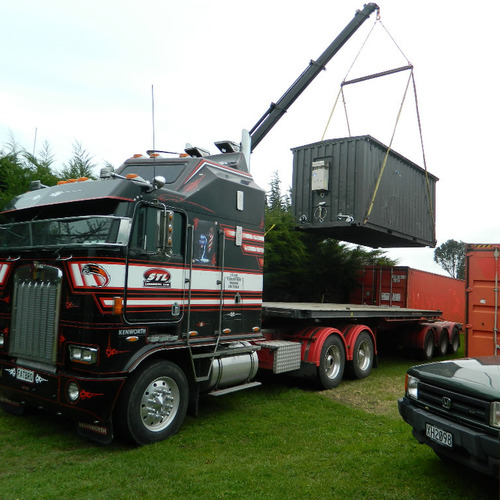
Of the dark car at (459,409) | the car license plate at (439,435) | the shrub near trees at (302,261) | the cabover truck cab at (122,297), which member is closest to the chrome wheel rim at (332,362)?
the cabover truck cab at (122,297)

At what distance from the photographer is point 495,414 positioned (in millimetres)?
3576

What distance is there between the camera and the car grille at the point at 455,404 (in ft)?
12.1

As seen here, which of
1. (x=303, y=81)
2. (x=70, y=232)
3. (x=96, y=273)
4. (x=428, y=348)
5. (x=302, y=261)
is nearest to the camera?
(x=96, y=273)

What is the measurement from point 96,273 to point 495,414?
12.3 ft

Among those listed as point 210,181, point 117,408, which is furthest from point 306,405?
point 210,181

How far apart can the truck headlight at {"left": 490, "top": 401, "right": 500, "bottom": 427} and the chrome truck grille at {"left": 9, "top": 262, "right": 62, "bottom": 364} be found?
411 cm

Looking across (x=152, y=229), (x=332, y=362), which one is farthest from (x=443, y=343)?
(x=152, y=229)

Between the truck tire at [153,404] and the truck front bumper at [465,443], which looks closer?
the truck front bumper at [465,443]

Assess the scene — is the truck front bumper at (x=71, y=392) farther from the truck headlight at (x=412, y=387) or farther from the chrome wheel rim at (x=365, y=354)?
the chrome wheel rim at (x=365, y=354)

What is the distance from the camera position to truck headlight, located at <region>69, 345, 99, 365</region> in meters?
4.77

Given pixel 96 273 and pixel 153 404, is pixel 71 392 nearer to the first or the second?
pixel 153 404

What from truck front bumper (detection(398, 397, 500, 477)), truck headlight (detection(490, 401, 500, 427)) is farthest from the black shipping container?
truck headlight (detection(490, 401, 500, 427))

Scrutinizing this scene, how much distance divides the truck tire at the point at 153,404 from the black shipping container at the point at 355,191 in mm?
5288

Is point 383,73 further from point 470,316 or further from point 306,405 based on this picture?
point 306,405
